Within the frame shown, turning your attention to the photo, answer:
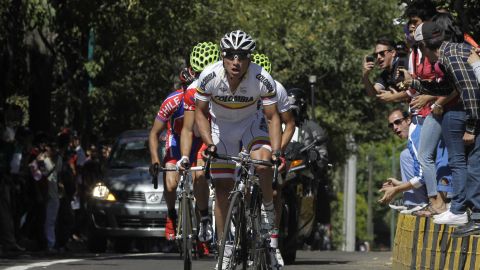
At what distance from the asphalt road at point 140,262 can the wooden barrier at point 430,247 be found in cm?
296

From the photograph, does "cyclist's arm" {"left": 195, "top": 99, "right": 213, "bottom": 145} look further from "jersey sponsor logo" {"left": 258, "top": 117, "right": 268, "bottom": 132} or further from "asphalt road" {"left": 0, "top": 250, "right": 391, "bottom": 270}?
"asphalt road" {"left": 0, "top": 250, "right": 391, "bottom": 270}

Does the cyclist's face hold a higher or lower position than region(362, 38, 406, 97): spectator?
lower

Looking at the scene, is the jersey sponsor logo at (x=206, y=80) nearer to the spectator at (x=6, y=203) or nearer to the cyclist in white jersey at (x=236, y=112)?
the cyclist in white jersey at (x=236, y=112)

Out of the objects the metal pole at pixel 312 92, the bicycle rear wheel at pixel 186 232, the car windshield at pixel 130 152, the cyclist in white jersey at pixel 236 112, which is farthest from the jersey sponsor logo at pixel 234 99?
the metal pole at pixel 312 92

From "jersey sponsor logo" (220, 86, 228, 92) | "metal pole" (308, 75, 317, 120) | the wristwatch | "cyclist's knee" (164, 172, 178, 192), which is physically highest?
"metal pole" (308, 75, 317, 120)

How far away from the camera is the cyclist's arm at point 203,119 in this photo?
12273mm

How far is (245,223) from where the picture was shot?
1190cm

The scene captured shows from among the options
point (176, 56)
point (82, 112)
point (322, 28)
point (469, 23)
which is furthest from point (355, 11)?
point (469, 23)

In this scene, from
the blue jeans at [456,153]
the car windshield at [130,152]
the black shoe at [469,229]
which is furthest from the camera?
the car windshield at [130,152]

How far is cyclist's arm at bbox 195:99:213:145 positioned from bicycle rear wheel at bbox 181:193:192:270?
1.13m

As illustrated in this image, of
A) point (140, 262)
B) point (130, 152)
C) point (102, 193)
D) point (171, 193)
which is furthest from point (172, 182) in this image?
point (130, 152)

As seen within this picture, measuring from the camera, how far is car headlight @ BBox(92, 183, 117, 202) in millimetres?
22391

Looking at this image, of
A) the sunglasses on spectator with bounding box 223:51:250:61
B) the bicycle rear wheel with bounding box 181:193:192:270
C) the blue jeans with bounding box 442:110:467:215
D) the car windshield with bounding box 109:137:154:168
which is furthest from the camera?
the car windshield with bounding box 109:137:154:168

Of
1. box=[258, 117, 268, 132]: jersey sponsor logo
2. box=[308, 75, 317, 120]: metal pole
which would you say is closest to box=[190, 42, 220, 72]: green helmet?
box=[258, 117, 268, 132]: jersey sponsor logo
